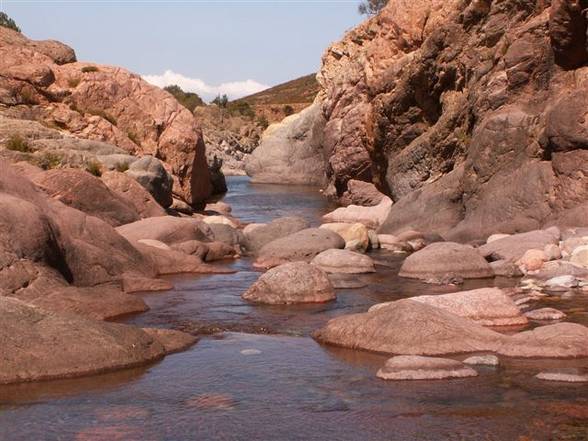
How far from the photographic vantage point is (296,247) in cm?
1977

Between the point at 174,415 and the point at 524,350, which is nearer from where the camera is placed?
the point at 174,415

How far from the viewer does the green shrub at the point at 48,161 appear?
2370cm

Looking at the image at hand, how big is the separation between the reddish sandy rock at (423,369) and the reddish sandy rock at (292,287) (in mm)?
4820

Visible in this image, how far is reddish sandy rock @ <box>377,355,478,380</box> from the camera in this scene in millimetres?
9031

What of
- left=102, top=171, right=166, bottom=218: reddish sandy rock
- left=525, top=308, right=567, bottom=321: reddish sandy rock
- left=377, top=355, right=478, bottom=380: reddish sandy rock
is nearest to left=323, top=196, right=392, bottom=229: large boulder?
left=102, top=171, right=166, bottom=218: reddish sandy rock

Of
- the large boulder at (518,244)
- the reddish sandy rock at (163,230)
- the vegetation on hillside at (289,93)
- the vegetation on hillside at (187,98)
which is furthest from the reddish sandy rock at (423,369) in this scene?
the vegetation on hillside at (289,93)

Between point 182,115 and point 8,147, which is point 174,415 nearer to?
point 8,147

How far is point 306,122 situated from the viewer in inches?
2302

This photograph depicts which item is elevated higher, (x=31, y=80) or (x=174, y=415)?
(x=31, y=80)

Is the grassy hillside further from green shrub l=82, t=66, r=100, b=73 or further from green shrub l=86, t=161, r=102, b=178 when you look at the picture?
green shrub l=86, t=161, r=102, b=178

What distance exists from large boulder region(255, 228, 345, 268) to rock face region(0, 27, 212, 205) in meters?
11.6

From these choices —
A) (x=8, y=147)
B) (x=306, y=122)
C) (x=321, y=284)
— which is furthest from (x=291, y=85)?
(x=321, y=284)

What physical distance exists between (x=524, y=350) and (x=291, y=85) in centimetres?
13246

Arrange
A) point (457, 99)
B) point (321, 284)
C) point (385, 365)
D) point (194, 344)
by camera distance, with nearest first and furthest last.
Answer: point (385, 365) < point (194, 344) < point (321, 284) < point (457, 99)
